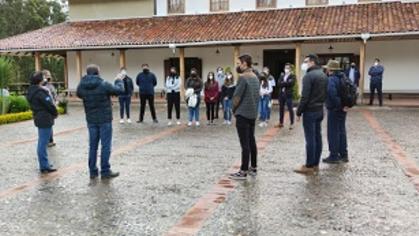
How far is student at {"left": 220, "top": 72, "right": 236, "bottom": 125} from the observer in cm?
1190

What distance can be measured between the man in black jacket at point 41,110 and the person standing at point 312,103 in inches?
145

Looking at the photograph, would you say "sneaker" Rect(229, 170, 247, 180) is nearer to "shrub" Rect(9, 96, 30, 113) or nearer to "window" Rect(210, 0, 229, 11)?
"shrub" Rect(9, 96, 30, 113)

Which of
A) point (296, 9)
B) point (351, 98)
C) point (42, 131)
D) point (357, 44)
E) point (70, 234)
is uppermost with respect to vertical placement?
point (296, 9)

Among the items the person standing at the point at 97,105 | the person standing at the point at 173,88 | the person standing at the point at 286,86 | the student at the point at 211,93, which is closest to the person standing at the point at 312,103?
the person standing at the point at 97,105

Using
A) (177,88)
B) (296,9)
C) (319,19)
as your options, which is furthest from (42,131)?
(296,9)

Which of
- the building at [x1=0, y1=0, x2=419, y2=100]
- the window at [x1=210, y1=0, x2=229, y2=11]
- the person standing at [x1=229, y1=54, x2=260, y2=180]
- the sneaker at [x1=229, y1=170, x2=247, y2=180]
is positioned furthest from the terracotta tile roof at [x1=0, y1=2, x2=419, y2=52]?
the sneaker at [x1=229, y1=170, x2=247, y2=180]

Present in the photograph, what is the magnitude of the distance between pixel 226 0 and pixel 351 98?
50.8ft

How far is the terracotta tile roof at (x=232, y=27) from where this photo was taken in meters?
17.2

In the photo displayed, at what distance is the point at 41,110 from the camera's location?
22.2 feet

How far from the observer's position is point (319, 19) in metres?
18.5

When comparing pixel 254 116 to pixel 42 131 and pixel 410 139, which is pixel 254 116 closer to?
pixel 42 131

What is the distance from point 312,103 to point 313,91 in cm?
17

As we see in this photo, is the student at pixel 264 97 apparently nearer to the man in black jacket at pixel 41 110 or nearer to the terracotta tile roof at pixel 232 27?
the terracotta tile roof at pixel 232 27

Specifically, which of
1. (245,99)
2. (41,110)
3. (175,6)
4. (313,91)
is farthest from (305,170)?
(175,6)
